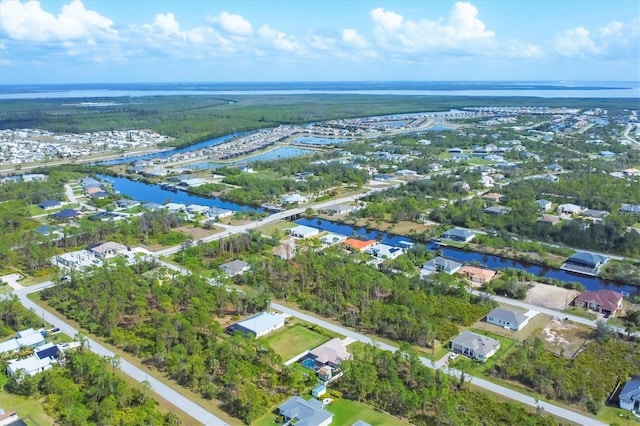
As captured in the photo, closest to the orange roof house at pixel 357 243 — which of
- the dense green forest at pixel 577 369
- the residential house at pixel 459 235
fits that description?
the residential house at pixel 459 235

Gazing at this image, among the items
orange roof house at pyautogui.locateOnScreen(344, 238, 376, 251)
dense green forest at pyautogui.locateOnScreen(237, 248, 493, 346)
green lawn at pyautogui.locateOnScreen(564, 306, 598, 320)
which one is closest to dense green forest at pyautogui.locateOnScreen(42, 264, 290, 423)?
dense green forest at pyautogui.locateOnScreen(237, 248, 493, 346)

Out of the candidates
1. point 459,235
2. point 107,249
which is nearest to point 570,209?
point 459,235

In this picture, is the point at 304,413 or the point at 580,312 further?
the point at 580,312

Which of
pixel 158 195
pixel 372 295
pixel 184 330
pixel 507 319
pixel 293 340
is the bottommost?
pixel 158 195

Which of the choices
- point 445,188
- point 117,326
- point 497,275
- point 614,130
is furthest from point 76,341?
point 614,130

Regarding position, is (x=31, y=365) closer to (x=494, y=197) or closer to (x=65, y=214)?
(x=65, y=214)

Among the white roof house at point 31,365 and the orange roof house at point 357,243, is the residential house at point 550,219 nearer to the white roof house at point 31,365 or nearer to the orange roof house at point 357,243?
the orange roof house at point 357,243
